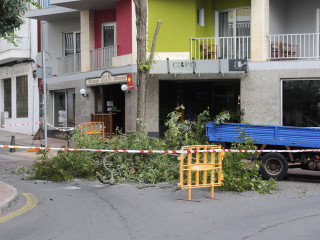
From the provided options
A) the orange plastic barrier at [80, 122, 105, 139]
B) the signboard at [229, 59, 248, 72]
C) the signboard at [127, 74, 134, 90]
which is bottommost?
the orange plastic barrier at [80, 122, 105, 139]

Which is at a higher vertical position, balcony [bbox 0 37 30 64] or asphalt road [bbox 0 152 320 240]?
balcony [bbox 0 37 30 64]

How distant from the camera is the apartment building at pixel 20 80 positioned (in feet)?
85.0

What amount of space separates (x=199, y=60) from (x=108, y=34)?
626 cm

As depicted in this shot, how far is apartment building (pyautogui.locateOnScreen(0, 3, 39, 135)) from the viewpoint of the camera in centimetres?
2591

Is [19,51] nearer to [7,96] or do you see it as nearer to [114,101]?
[7,96]

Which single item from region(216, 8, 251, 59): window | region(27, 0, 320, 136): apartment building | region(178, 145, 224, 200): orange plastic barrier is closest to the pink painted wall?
region(27, 0, 320, 136): apartment building

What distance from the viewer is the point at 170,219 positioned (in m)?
7.27

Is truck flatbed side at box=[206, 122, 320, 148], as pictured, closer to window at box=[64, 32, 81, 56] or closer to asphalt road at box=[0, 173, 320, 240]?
asphalt road at box=[0, 173, 320, 240]

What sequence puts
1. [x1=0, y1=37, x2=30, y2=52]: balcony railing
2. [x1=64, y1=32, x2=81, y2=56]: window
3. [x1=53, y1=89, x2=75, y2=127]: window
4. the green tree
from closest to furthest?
the green tree, [x1=53, y1=89, x2=75, y2=127]: window, [x1=64, y1=32, x2=81, y2=56]: window, [x1=0, y1=37, x2=30, y2=52]: balcony railing

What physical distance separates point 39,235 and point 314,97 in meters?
13.4

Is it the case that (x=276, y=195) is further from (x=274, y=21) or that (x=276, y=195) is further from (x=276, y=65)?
(x=274, y=21)

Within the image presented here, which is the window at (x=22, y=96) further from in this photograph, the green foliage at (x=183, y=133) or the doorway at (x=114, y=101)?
the green foliage at (x=183, y=133)

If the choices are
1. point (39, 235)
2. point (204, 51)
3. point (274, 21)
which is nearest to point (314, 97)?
point (274, 21)

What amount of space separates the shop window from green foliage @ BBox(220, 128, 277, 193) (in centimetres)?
690
